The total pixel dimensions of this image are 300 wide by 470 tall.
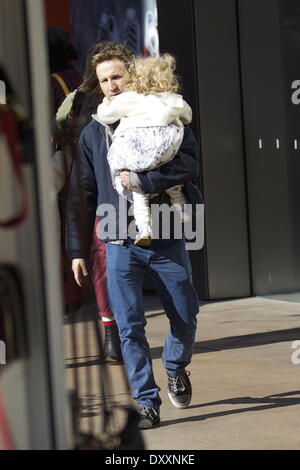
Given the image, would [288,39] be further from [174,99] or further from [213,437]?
[213,437]

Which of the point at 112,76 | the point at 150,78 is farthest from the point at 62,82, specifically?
the point at 150,78

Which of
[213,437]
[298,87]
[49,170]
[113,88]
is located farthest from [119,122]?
[298,87]

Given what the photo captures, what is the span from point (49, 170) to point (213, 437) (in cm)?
301

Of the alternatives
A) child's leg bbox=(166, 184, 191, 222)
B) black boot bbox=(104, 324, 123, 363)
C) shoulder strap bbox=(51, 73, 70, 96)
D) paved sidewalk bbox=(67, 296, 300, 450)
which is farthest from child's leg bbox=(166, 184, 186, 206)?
black boot bbox=(104, 324, 123, 363)

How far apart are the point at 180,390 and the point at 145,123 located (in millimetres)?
1450

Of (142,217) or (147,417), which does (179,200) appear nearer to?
(142,217)

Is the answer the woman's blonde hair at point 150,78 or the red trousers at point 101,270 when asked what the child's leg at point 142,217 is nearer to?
the woman's blonde hair at point 150,78

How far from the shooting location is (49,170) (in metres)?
2.17

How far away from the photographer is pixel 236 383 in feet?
20.4

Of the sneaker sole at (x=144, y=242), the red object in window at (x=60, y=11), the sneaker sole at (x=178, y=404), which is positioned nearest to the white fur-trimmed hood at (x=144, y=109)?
the sneaker sole at (x=144, y=242)

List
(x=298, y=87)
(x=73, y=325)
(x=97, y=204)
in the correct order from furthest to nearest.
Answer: (x=298, y=87)
(x=97, y=204)
(x=73, y=325)

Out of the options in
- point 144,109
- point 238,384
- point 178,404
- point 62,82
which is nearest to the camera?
point 144,109

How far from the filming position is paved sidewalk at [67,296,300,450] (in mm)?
4922

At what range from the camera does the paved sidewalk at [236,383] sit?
4.92 m
